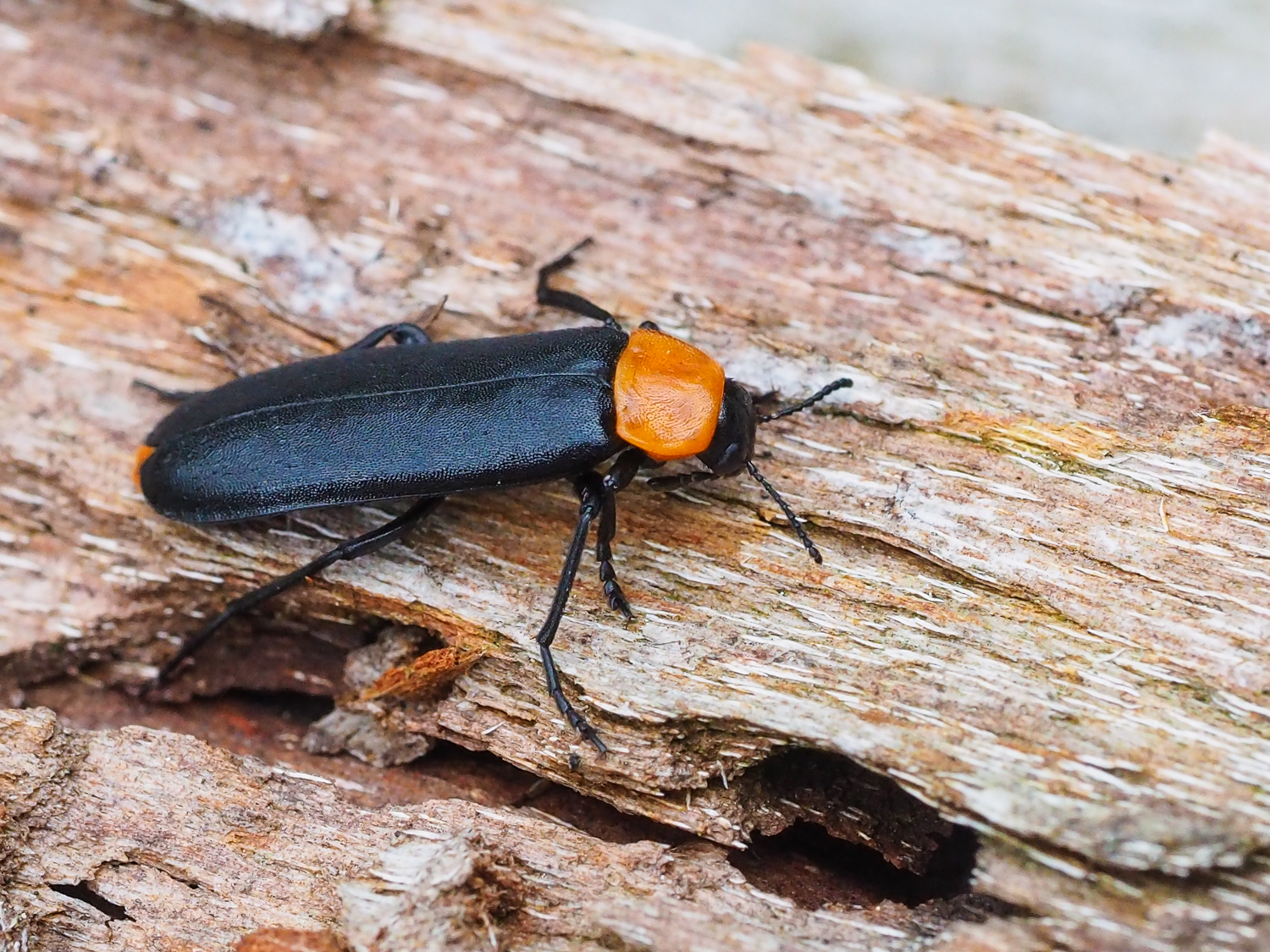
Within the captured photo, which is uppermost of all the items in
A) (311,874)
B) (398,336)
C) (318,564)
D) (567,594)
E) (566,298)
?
(566,298)

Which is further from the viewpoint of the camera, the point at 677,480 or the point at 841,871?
the point at 677,480

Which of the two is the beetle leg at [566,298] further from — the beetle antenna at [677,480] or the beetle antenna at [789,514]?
the beetle antenna at [789,514]

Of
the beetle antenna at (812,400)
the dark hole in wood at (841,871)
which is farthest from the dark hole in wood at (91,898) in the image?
the beetle antenna at (812,400)

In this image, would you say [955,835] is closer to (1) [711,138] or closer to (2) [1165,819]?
(2) [1165,819]

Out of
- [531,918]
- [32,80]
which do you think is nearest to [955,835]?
[531,918]

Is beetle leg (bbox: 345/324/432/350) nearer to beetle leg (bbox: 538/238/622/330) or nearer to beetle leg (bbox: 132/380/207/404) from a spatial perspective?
beetle leg (bbox: 538/238/622/330)

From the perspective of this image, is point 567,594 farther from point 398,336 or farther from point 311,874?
point 398,336

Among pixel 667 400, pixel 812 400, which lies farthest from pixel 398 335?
pixel 812 400
